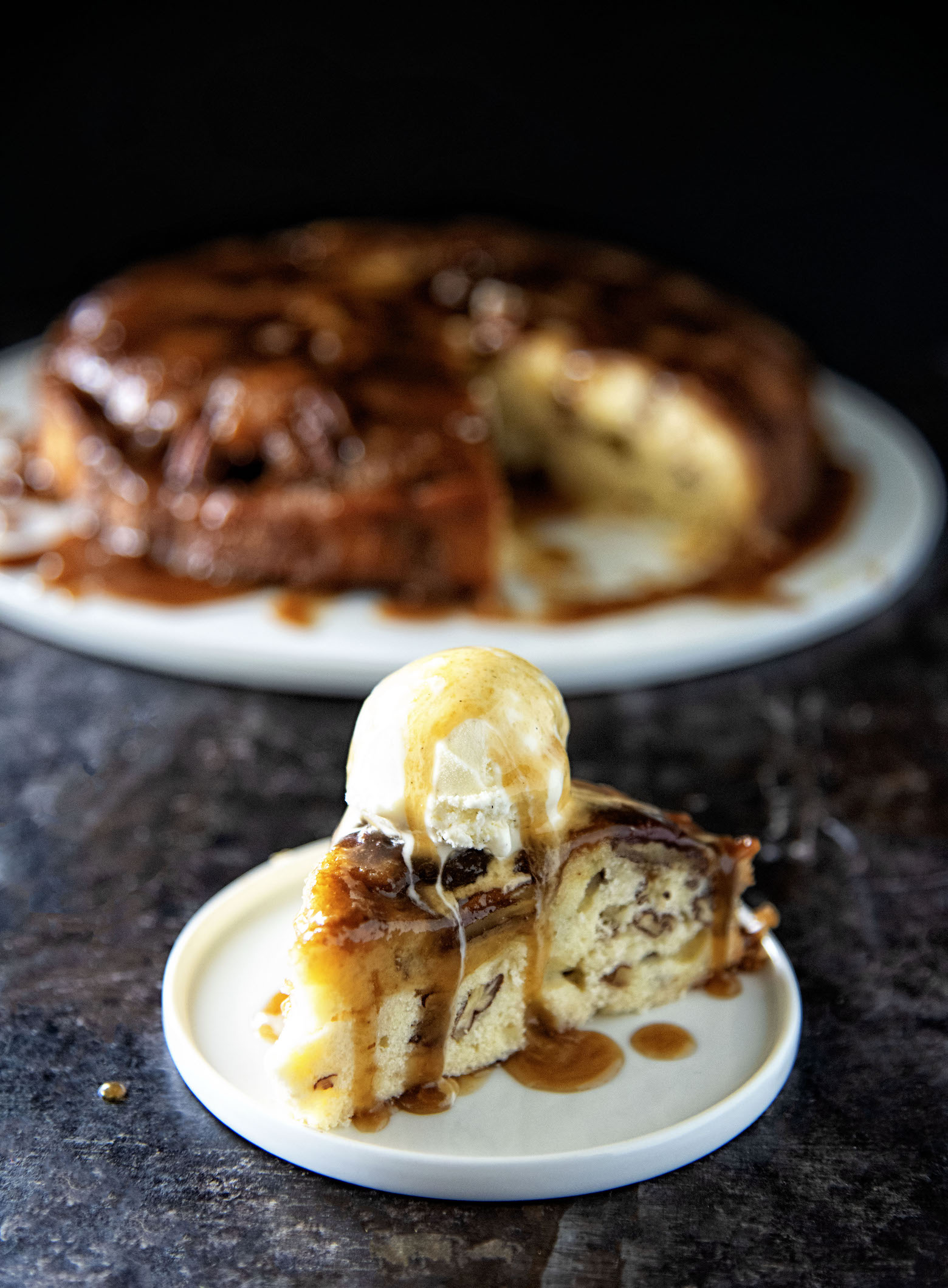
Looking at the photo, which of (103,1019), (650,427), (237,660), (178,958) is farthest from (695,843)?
(650,427)

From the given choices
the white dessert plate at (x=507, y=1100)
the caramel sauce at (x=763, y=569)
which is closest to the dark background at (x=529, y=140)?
the caramel sauce at (x=763, y=569)

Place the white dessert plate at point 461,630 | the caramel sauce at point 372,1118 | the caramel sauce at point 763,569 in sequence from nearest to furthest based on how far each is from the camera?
the caramel sauce at point 372,1118 < the white dessert plate at point 461,630 < the caramel sauce at point 763,569

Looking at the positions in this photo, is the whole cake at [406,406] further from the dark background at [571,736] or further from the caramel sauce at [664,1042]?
the caramel sauce at [664,1042]

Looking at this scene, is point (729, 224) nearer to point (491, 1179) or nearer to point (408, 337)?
point (408, 337)

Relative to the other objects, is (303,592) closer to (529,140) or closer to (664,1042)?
(664,1042)

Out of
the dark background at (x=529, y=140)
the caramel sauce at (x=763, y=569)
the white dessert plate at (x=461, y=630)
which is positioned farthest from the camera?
the dark background at (x=529, y=140)

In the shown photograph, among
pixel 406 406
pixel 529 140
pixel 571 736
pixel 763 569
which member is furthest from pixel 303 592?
pixel 529 140
